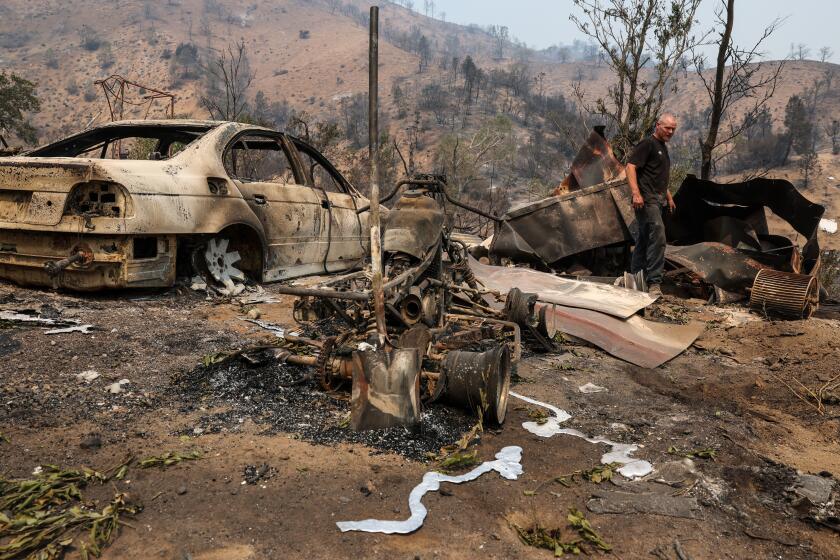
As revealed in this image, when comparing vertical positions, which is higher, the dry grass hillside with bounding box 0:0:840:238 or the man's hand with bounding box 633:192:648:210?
the dry grass hillside with bounding box 0:0:840:238

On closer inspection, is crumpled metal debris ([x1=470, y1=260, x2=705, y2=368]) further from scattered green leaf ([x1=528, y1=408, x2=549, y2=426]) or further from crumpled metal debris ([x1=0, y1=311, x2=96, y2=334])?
crumpled metal debris ([x1=0, y1=311, x2=96, y2=334])

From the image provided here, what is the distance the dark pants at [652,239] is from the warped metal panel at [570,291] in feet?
4.31

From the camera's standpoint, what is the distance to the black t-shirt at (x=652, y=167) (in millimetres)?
7070

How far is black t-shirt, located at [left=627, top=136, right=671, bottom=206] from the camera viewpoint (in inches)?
278

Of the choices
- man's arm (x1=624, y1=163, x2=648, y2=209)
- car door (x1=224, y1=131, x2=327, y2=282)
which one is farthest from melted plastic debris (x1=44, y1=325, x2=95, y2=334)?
man's arm (x1=624, y1=163, x2=648, y2=209)

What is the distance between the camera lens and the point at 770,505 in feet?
7.77

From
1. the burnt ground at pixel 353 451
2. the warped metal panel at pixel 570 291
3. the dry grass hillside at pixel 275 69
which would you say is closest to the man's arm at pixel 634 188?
the warped metal panel at pixel 570 291

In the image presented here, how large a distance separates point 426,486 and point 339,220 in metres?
4.62

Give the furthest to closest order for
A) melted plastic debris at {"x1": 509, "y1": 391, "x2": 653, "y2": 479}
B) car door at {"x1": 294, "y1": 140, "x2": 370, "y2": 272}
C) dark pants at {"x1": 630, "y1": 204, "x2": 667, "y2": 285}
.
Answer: dark pants at {"x1": 630, "y1": 204, "x2": 667, "y2": 285} < car door at {"x1": 294, "y1": 140, "x2": 370, "y2": 272} < melted plastic debris at {"x1": 509, "y1": 391, "x2": 653, "y2": 479}

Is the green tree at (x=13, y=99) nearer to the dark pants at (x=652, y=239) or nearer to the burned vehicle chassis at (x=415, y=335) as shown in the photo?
the burned vehicle chassis at (x=415, y=335)

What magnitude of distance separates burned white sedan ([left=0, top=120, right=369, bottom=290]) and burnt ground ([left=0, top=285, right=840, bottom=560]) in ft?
1.27

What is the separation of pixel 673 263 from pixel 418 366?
624 centimetres

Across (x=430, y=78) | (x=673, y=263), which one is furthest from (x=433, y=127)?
(x=673, y=263)

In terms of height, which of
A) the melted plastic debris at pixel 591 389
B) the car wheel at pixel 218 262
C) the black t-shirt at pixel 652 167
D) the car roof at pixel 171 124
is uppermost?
the car roof at pixel 171 124
